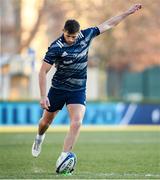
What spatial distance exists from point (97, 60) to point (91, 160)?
3616 centimetres

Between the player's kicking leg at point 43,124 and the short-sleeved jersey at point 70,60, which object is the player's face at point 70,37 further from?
the player's kicking leg at point 43,124

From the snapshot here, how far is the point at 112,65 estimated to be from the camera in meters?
55.4

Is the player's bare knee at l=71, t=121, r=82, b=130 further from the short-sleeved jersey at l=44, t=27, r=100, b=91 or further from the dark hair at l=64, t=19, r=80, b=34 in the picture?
the dark hair at l=64, t=19, r=80, b=34

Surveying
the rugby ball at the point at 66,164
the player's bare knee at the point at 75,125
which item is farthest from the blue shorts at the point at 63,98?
the rugby ball at the point at 66,164

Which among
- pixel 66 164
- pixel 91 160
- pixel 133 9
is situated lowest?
pixel 91 160

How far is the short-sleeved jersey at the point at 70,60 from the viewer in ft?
41.3

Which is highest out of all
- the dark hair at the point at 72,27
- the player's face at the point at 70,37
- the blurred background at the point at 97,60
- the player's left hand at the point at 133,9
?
the player's left hand at the point at 133,9

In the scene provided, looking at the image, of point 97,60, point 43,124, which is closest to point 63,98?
point 43,124

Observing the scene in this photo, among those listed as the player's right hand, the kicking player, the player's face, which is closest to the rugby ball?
the kicking player

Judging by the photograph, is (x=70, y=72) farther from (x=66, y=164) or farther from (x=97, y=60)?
(x=97, y=60)

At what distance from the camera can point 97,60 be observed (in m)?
51.3

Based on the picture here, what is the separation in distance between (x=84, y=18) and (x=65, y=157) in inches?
1146

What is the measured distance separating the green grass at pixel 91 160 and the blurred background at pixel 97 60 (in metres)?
11.8

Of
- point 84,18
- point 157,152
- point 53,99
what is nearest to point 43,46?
point 84,18
